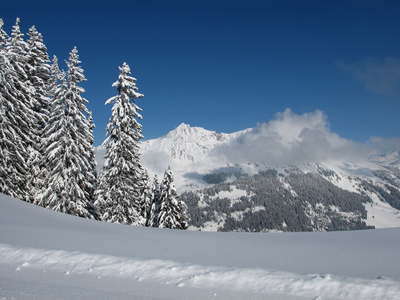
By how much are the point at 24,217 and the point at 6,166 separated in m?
11.4

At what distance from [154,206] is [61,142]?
14.3 m

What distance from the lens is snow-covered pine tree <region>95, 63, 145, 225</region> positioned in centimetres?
2222

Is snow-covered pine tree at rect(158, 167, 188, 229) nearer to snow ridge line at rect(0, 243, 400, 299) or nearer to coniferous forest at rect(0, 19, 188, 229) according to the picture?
coniferous forest at rect(0, 19, 188, 229)

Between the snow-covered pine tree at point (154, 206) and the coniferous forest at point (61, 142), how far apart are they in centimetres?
803

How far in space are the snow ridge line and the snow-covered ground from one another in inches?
0.5

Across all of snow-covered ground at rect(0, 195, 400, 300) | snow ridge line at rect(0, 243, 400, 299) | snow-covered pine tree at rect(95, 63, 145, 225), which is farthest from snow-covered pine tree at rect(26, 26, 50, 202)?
snow ridge line at rect(0, 243, 400, 299)

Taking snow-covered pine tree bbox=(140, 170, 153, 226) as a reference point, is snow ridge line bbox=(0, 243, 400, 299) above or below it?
below

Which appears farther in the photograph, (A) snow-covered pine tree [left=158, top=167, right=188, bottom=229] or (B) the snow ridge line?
(A) snow-covered pine tree [left=158, top=167, right=188, bottom=229]

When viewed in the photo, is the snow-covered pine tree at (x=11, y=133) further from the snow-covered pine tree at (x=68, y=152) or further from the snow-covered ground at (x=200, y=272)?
the snow-covered ground at (x=200, y=272)

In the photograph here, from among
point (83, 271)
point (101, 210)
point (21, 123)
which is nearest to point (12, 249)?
point (83, 271)

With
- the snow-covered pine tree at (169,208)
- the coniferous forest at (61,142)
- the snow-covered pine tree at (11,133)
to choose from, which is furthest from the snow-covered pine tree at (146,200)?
the snow-covered pine tree at (11,133)

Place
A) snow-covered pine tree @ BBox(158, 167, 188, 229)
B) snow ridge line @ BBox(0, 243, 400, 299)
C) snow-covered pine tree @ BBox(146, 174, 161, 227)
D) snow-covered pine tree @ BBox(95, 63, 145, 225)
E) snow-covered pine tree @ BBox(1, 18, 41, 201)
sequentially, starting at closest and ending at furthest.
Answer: snow ridge line @ BBox(0, 243, 400, 299) → snow-covered pine tree @ BBox(1, 18, 41, 201) → snow-covered pine tree @ BBox(95, 63, 145, 225) → snow-covered pine tree @ BBox(158, 167, 188, 229) → snow-covered pine tree @ BBox(146, 174, 161, 227)

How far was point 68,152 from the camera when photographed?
69.6 ft

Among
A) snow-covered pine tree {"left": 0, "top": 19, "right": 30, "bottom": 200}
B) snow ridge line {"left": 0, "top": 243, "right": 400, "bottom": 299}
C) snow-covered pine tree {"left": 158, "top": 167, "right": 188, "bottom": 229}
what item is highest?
snow-covered pine tree {"left": 0, "top": 19, "right": 30, "bottom": 200}
